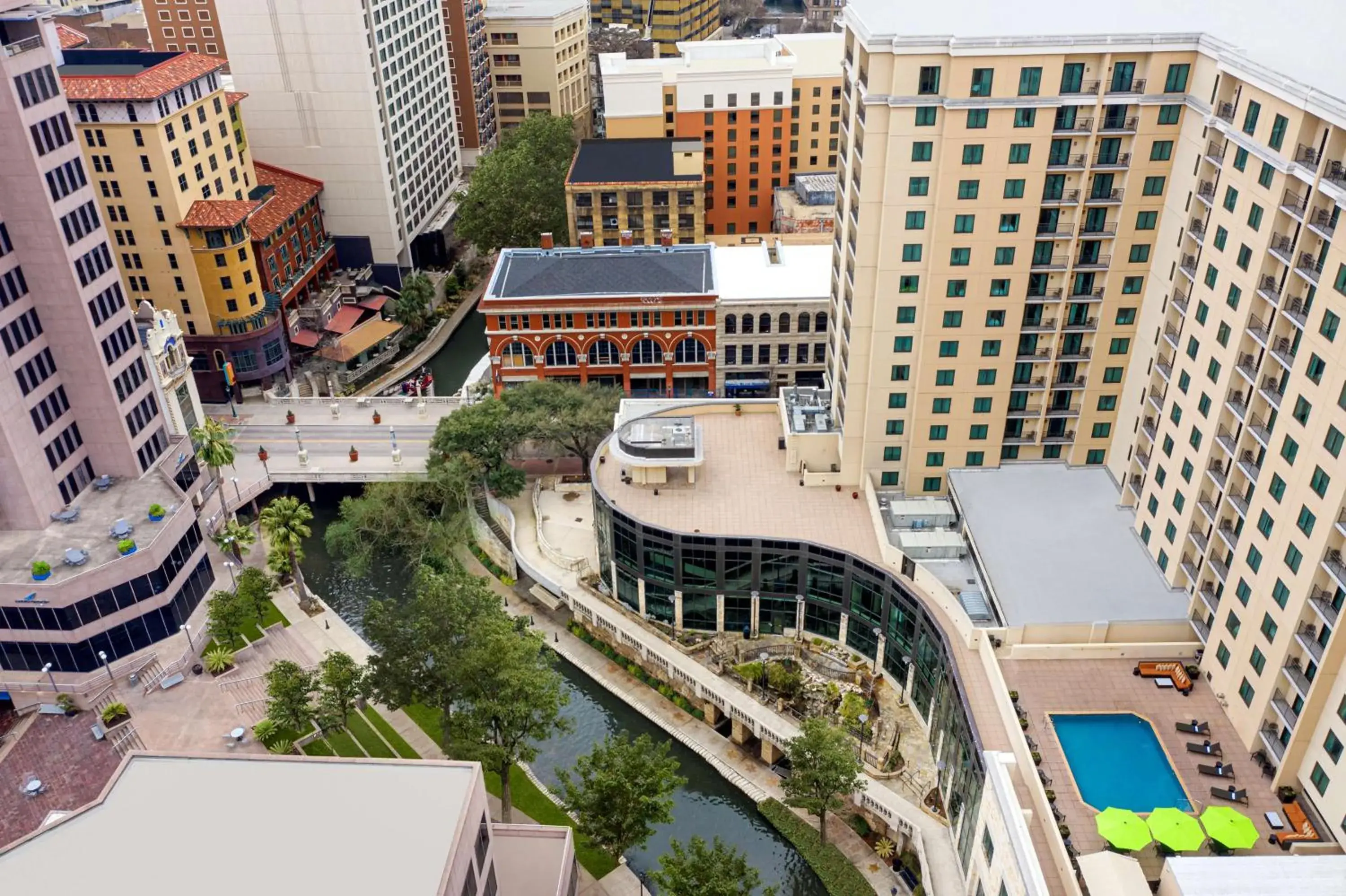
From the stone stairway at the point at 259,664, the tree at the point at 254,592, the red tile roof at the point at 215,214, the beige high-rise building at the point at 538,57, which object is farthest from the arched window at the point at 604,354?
the beige high-rise building at the point at 538,57

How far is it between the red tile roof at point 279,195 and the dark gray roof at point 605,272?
1139 inches

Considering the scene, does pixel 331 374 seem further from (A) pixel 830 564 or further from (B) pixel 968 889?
(B) pixel 968 889

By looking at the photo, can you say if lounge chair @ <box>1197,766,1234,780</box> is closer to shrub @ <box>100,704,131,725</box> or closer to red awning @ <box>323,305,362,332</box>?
shrub @ <box>100,704,131,725</box>

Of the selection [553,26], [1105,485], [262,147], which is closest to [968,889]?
[1105,485]

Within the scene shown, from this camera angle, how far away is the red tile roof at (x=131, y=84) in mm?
100938

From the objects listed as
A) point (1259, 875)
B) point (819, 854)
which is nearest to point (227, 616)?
point (819, 854)

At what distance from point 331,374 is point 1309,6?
101250 mm

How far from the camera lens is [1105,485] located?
74.4 meters

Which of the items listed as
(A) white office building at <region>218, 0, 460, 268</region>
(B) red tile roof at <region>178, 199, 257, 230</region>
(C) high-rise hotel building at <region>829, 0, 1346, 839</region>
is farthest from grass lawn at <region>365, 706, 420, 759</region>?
(A) white office building at <region>218, 0, 460, 268</region>

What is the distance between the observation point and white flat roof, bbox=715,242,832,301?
105188 millimetres

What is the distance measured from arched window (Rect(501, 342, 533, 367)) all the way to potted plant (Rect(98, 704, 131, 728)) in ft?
162

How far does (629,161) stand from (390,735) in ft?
262

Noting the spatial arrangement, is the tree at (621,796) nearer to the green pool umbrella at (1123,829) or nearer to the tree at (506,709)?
the tree at (506,709)

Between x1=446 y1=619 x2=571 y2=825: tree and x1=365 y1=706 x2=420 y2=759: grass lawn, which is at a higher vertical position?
x1=446 y1=619 x2=571 y2=825: tree
